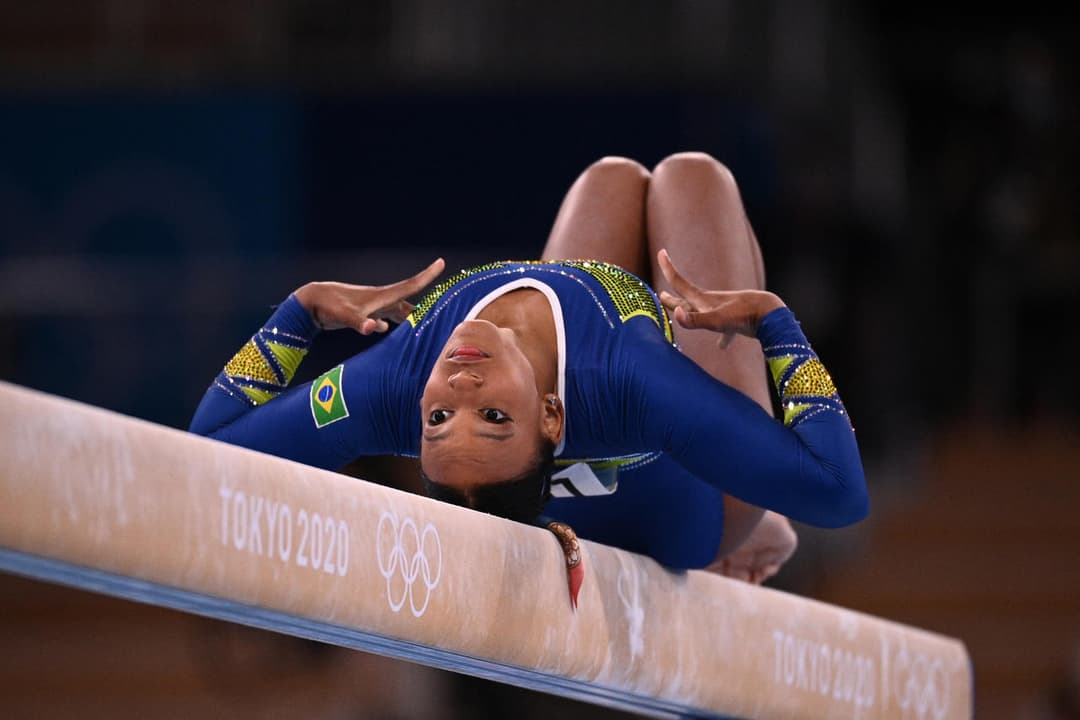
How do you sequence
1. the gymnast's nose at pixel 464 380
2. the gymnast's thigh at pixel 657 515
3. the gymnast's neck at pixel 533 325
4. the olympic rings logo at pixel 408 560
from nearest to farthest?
the olympic rings logo at pixel 408 560, the gymnast's nose at pixel 464 380, the gymnast's neck at pixel 533 325, the gymnast's thigh at pixel 657 515

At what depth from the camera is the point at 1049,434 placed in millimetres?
6957

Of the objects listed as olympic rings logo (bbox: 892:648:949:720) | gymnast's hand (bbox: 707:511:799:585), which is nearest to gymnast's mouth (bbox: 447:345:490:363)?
gymnast's hand (bbox: 707:511:799:585)

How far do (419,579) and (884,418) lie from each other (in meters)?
4.20

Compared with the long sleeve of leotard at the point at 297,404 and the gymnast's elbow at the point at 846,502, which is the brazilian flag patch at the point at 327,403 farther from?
the gymnast's elbow at the point at 846,502

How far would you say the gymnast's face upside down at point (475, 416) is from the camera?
8.27ft

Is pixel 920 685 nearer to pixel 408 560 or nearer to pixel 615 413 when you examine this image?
pixel 615 413

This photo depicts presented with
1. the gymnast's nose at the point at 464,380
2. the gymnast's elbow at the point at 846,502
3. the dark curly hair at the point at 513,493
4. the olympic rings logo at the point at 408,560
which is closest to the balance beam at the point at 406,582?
the olympic rings logo at the point at 408,560

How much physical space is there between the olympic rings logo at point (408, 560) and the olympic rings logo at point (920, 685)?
1.40 meters

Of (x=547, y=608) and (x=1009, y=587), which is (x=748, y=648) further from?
(x=1009, y=587)

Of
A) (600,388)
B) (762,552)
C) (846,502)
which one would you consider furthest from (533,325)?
(762,552)

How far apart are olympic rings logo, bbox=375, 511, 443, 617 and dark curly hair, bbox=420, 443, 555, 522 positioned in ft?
1.02

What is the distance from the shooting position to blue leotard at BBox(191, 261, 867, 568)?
8.41 ft

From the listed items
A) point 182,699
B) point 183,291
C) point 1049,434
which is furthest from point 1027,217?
point 182,699

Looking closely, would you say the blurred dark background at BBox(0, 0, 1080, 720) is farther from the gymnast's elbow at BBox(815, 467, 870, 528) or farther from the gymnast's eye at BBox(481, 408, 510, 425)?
the gymnast's eye at BBox(481, 408, 510, 425)
